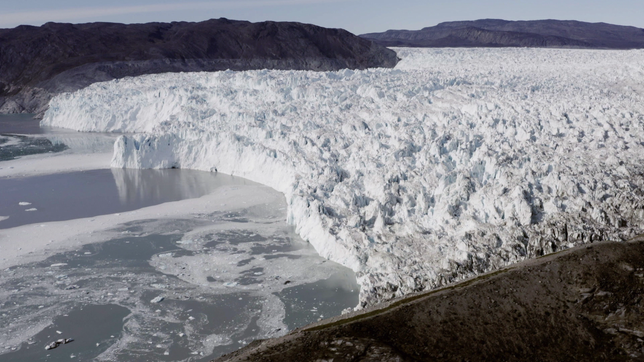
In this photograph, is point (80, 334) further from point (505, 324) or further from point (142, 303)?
point (505, 324)

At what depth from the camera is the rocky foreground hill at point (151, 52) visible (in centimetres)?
4975

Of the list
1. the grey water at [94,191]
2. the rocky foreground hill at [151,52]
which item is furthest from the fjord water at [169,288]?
the rocky foreground hill at [151,52]

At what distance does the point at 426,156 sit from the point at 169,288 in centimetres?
741

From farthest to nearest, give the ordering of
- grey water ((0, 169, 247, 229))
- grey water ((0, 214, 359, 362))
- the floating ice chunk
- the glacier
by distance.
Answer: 1. grey water ((0, 169, 247, 229))
2. the glacier
3. the floating ice chunk
4. grey water ((0, 214, 359, 362))

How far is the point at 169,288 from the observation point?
10.7 m

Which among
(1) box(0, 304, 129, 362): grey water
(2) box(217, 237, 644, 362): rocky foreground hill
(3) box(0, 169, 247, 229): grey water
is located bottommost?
(1) box(0, 304, 129, 362): grey water

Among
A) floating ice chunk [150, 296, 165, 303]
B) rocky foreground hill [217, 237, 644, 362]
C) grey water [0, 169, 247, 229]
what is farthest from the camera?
grey water [0, 169, 247, 229]

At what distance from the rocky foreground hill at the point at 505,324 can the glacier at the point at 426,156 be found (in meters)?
1.44

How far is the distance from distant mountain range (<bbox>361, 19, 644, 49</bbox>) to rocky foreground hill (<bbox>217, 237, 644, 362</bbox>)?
215 ft

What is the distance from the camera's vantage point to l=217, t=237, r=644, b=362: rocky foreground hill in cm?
745

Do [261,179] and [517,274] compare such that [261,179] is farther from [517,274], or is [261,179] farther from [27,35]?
[27,35]

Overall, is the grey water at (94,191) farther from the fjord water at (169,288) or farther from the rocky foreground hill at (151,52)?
the rocky foreground hill at (151,52)

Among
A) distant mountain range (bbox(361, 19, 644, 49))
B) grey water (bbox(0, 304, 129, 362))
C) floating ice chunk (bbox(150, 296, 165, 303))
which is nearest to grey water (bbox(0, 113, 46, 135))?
grey water (bbox(0, 304, 129, 362))

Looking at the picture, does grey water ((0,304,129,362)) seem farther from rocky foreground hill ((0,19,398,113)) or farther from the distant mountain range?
the distant mountain range
